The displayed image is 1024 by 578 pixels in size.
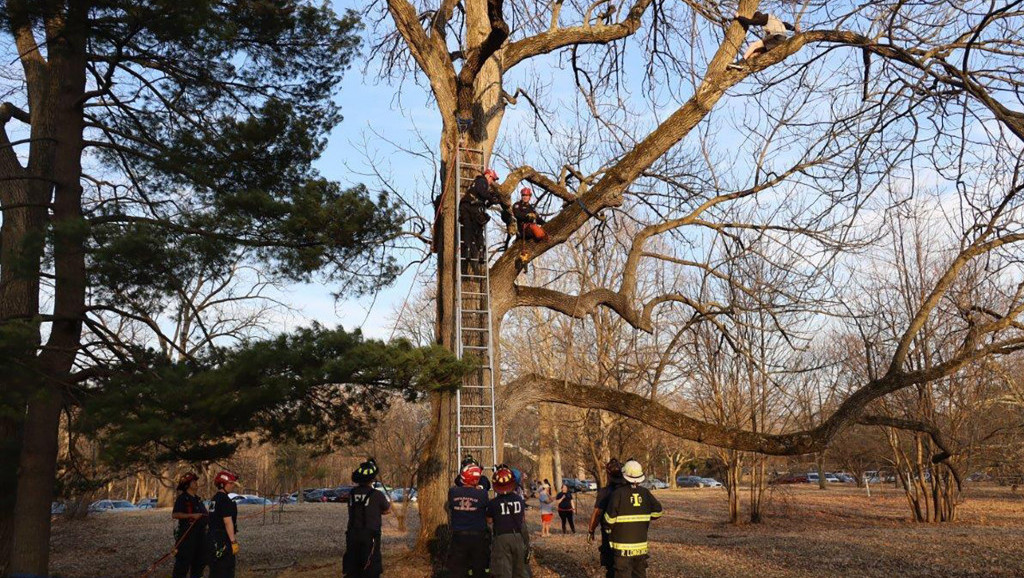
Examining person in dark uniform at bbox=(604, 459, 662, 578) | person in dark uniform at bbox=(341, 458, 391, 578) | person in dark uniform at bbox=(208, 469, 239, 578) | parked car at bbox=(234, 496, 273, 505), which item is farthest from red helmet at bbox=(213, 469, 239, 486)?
parked car at bbox=(234, 496, 273, 505)

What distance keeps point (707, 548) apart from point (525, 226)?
25.4ft

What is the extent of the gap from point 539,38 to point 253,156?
14.1 ft

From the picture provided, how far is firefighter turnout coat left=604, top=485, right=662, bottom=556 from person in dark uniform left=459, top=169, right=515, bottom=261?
3700 mm

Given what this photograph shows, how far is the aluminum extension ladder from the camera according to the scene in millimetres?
9445

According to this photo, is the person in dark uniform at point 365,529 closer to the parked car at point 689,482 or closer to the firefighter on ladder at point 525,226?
the firefighter on ladder at point 525,226

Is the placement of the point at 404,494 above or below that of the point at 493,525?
below

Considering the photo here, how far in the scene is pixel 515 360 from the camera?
33094 mm

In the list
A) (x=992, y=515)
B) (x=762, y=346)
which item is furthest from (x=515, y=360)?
(x=992, y=515)

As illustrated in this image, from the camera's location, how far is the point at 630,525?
311 inches

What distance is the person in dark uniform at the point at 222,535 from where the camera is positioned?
9.77 m

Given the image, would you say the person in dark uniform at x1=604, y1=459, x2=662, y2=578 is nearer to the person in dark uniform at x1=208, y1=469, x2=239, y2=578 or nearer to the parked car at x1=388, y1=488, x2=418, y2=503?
the person in dark uniform at x1=208, y1=469, x2=239, y2=578

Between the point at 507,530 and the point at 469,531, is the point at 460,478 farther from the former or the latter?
the point at 507,530

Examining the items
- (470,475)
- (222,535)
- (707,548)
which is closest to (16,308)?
(222,535)

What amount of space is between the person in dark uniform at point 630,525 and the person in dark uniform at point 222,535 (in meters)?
5.03
